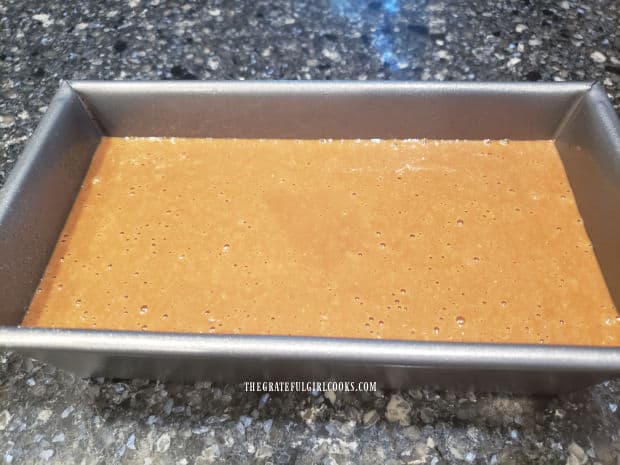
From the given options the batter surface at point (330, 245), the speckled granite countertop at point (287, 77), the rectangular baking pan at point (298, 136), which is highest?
the rectangular baking pan at point (298, 136)

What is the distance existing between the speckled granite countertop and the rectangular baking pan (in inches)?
2.4

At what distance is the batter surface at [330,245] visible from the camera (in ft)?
3.04

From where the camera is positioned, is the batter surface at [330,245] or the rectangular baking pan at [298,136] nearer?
the rectangular baking pan at [298,136]

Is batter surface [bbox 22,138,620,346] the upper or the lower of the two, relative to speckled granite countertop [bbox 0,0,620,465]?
upper

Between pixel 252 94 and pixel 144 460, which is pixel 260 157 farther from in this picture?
pixel 144 460

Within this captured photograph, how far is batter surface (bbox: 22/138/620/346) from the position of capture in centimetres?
93

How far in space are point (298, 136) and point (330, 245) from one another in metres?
0.28

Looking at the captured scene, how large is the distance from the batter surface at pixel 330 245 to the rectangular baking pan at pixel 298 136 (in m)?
0.04

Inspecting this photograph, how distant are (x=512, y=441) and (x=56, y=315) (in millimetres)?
812

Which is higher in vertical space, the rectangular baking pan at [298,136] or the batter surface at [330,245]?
the rectangular baking pan at [298,136]

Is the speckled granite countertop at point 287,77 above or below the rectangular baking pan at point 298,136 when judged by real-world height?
below

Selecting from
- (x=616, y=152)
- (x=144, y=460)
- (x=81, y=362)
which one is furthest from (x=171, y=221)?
(x=616, y=152)

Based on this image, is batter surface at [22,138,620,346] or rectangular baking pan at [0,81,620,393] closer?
rectangular baking pan at [0,81,620,393]

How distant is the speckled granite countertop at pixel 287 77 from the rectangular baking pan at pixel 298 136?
2.4 inches
